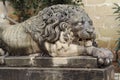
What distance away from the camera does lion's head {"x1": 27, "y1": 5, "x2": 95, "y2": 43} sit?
421cm

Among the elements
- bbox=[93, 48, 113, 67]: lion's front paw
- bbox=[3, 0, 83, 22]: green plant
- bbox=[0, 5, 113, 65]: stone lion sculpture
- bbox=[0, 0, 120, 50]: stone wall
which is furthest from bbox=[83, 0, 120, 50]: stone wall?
bbox=[93, 48, 113, 67]: lion's front paw

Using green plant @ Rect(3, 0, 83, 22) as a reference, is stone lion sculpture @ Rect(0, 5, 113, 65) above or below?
below

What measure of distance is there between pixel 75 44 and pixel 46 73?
475mm

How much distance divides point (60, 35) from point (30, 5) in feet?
10.7

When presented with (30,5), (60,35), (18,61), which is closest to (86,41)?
(60,35)

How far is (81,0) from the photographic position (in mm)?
7410

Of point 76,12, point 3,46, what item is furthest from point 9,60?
point 76,12

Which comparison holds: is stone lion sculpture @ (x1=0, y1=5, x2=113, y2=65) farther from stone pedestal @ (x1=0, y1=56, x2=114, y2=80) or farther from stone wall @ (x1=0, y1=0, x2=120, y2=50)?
stone wall @ (x1=0, y1=0, x2=120, y2=50)

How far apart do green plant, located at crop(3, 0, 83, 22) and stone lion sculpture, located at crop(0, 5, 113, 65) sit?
107 inches

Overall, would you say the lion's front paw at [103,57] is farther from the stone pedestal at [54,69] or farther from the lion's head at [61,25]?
the lion's head at [61,25]

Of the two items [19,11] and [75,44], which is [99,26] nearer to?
[19,11]

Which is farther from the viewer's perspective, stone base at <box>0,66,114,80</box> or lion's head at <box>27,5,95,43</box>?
lion's head at <box>27,5,95,43</box>

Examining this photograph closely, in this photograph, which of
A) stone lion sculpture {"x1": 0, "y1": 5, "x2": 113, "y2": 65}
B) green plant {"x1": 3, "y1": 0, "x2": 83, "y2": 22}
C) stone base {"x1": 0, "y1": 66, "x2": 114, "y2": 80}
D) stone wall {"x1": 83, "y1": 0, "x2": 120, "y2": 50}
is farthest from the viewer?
stone wall {"x1": 83, "y1": 0, "x2": 120, "y2": 50}

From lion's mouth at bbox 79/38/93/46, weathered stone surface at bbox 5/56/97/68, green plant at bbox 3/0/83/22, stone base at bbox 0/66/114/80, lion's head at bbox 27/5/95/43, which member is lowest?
stone base at bbox 0/66/114/80
